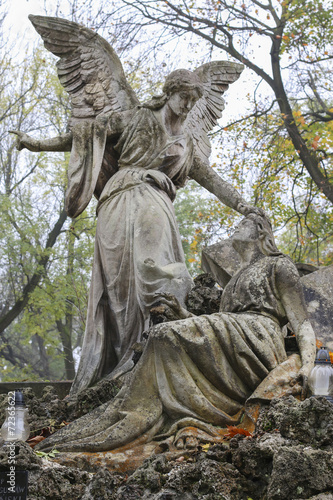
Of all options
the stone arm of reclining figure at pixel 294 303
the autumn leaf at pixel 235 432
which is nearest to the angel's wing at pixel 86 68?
the stone arm of reclining figure at pixel 294 303

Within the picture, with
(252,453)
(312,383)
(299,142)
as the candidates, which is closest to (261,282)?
(312,383)

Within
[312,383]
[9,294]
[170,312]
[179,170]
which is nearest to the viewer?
[312,383]

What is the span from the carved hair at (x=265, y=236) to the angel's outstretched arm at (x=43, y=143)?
6.29 ft

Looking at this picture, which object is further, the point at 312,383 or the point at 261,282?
the point at 261,282

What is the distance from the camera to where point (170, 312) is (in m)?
4.81

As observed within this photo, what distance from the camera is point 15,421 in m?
4.14

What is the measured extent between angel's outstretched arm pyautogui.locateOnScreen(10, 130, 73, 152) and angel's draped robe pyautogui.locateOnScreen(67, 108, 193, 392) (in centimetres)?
19

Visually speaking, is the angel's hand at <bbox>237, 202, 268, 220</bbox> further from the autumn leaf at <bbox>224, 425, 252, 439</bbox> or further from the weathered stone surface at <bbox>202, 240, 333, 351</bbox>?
the autumn leaf at <bbox>224, 425, 252, 439</bbox>

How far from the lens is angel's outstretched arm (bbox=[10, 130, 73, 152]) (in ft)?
20.1

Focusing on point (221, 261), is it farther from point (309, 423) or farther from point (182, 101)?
point (309, 423)

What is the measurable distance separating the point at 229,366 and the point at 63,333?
13146mm

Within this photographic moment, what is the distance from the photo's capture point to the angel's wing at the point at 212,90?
7219 mm

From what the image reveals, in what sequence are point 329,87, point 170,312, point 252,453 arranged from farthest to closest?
point 329,87
point 170,312
point 252,453

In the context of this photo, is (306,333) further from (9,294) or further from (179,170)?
(9,294)
